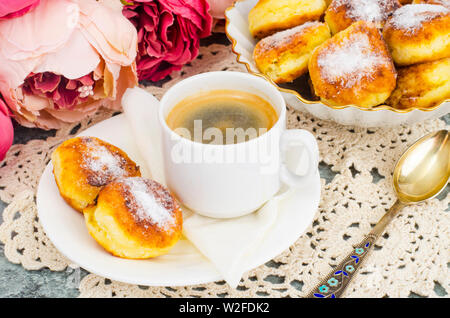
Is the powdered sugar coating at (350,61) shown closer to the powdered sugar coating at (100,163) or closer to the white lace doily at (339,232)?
the white lace doily at (339,232)

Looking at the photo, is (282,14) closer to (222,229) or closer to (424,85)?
(424,85)

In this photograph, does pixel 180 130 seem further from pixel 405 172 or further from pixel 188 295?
pixel 405 172

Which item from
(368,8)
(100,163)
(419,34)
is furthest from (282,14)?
(100,163)

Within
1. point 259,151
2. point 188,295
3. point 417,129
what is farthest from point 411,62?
point 188,295

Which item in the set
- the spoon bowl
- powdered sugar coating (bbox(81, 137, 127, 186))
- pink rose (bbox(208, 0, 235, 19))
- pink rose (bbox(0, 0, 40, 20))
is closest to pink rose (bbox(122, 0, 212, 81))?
pink rose (bbox(208, 0, 235, 19))

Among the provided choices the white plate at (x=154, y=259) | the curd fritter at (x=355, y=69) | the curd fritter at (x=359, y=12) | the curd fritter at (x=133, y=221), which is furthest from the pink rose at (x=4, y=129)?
the curd fritter at (x=359, y=12)

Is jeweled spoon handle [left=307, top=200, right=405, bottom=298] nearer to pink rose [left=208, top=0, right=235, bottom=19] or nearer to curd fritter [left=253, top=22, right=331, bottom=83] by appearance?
curd fritter [left=253, top=22, right=331, bottom=83]
